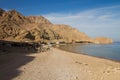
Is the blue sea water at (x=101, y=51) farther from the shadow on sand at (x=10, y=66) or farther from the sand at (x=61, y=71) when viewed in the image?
the shadow on sand at (x=10, y=66)

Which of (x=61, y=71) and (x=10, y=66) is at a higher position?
(x=10, y=66)

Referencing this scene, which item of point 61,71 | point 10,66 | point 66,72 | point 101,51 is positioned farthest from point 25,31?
point 66,72

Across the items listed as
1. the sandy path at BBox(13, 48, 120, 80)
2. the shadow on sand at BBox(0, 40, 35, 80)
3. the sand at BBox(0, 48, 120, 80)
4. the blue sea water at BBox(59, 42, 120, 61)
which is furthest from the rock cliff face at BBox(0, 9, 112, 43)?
the sandy path at BBox(13, 48, 120, 80)

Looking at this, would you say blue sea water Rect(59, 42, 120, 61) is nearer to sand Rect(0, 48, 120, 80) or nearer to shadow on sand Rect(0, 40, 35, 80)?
sand Rect(0, 48, 120, 80)

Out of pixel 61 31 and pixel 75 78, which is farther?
pixel 61 31

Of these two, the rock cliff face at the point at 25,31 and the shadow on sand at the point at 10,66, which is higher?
the rock cliff face at the point at 25,31

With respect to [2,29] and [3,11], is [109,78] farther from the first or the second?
[3,11]

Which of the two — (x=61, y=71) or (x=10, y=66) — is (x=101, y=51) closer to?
(x=10, y=66)

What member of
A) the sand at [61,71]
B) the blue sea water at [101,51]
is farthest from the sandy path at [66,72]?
the blue sea water at [101,51]

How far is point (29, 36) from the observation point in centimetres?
9619

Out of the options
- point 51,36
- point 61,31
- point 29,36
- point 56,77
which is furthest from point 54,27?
point 56,77

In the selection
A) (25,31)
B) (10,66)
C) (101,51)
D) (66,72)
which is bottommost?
(101,51)

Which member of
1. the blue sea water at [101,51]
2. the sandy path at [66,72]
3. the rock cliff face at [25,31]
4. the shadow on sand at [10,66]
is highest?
the rock cliff face at [25,31]

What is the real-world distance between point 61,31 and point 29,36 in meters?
72.2
